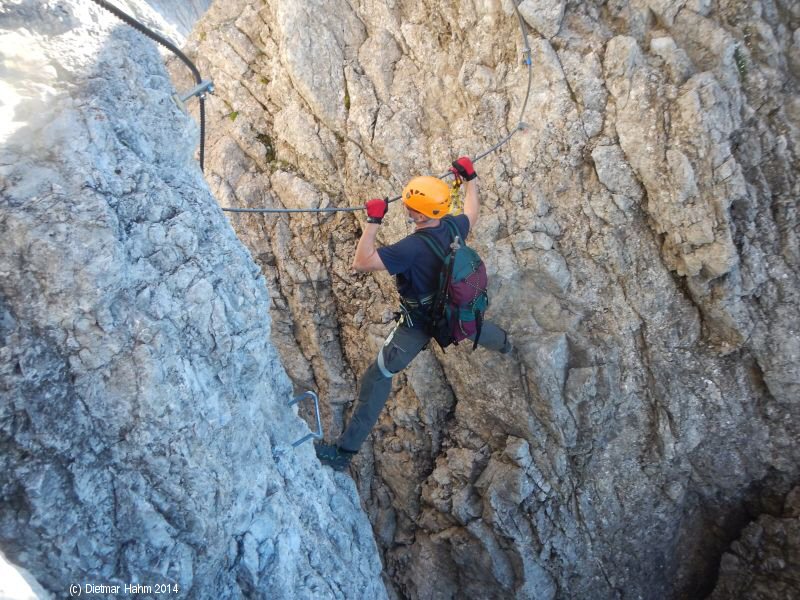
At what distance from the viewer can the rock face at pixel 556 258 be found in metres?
6.09

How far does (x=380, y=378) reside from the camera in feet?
19.5

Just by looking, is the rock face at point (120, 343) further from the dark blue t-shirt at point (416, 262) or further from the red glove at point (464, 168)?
the red glove at point (464, 168)

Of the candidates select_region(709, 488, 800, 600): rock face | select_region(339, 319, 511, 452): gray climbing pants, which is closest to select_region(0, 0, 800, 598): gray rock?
select_region(709, 488, 800, 600): rock face

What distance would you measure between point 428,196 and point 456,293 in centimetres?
110

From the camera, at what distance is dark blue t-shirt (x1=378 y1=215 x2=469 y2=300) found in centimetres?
510

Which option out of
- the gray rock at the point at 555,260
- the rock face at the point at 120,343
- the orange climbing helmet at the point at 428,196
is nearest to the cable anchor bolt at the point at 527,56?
the gray rock at the point at 555,260

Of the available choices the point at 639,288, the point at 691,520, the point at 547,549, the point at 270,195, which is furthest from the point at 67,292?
the point at 691,520

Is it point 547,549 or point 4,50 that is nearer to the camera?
point 4,50

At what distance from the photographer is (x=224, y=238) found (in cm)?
411

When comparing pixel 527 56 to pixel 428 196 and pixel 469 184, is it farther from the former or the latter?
pixel 428 196

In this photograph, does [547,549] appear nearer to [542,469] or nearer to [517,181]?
[542,469]

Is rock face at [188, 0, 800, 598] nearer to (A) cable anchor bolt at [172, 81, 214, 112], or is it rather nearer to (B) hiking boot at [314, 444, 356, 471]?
(B) hiking boot at [314, 444, 356, 471]

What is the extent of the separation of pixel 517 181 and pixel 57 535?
6.18 metres

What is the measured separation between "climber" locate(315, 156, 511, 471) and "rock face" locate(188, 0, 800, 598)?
1.13m
